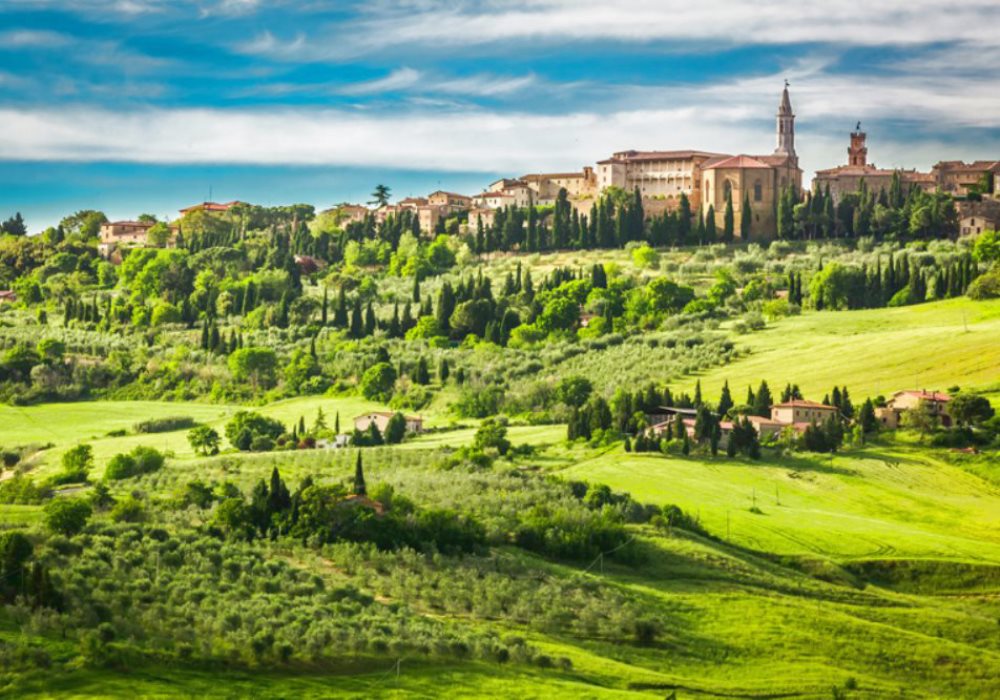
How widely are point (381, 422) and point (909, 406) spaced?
32996 mm

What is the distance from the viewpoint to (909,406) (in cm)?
8125

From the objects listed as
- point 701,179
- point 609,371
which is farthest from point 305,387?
point 701,179

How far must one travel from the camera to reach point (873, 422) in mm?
80250

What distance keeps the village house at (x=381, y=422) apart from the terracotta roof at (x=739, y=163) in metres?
62.5

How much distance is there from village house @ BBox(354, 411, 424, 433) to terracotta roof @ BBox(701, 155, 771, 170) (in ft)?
205

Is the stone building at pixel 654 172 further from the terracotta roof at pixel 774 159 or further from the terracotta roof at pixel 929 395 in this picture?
the terracotta roof at pixel 929 395

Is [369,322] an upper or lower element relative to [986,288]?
lower

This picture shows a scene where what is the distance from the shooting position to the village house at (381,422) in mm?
89938

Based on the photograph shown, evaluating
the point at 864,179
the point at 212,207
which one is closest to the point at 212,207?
the point at 212,207

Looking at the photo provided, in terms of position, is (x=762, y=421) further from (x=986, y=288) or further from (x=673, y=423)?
(x=986, y=288)

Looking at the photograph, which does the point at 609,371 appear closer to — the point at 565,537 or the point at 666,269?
the point at 666,269

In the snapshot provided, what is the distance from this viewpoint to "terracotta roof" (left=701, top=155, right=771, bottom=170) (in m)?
143

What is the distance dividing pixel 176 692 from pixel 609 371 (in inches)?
2530

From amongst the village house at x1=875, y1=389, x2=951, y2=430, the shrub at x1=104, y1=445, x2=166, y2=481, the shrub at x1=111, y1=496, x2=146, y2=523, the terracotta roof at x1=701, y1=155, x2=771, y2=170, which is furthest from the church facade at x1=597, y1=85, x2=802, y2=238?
the shrub at x1=111, y1=496, x2=146, y2=523
